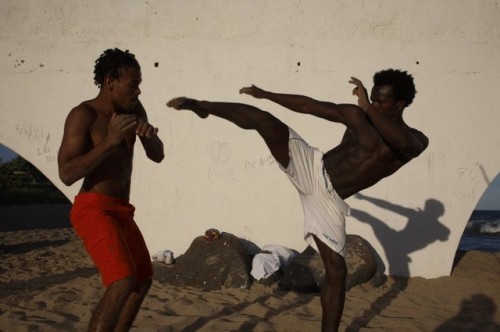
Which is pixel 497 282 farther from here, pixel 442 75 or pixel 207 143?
pixel 207 143

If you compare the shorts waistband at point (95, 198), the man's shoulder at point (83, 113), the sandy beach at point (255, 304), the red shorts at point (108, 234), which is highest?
the man's shoulder at point (83, 113)

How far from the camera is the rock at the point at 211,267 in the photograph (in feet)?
17.6

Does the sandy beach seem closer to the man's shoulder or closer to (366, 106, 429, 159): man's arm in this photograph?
(366, 106, 429, 159): man's arm

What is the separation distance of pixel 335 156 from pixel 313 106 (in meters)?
0.39

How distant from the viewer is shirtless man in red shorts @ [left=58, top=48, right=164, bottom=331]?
7.34 ft

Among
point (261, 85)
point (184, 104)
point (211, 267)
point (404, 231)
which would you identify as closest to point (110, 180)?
point (184, 104)

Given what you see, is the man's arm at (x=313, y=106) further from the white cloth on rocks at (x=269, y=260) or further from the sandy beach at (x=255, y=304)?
the white cloth on rocks at (x=269, y=260)

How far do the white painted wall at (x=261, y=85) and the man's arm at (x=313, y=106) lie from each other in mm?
2751

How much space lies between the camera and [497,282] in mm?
5766

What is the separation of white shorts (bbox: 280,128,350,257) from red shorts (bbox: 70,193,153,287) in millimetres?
1180

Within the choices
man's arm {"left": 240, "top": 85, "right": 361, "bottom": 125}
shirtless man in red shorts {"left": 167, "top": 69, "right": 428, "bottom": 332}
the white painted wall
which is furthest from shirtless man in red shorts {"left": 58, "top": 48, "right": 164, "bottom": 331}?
the white painted wall

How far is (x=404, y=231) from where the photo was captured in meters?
5.97

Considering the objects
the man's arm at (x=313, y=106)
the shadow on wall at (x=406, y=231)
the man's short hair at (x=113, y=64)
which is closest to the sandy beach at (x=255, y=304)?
the shadow on wall at (x=406, y=231)

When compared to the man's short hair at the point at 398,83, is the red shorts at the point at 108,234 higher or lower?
lower
